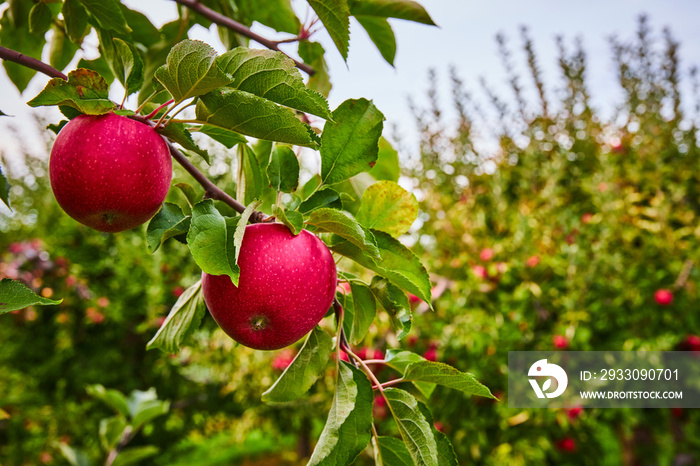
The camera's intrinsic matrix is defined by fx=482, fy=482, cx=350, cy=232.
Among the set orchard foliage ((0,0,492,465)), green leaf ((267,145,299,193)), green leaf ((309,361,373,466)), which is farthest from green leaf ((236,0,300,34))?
green leaf ((309,361,373,466))

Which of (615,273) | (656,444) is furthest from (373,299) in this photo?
(656,444)

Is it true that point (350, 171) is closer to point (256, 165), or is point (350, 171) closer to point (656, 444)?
point (256, 165)

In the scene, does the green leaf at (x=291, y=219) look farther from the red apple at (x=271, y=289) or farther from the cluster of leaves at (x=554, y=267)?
the cluster of leaves at (x=554, y=267)

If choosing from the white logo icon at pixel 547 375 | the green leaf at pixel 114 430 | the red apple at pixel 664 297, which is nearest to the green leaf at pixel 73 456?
the green leaf at pixel 114 430

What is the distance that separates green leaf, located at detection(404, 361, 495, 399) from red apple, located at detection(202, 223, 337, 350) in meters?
0.13

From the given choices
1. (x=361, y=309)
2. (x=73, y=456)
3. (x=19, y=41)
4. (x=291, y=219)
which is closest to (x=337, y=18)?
(x=291, y=219)

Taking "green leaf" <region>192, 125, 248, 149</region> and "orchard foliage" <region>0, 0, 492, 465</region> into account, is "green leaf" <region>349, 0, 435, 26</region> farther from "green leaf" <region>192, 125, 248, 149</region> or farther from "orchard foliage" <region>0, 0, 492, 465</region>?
"green leaf" <region>192, 125, 248, 149</region>

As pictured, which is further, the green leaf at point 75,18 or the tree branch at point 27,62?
the green leaf at point 75,18

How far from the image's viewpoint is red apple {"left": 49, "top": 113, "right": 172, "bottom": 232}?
0.45 meters

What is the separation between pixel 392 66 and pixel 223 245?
1.56 ft

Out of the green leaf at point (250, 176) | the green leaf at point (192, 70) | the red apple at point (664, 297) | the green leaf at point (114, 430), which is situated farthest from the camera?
the red apple at point (664, 297)

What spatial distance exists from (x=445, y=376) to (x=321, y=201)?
24 centimetres

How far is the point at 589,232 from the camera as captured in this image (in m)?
2.21

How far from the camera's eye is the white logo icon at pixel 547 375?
184cm
